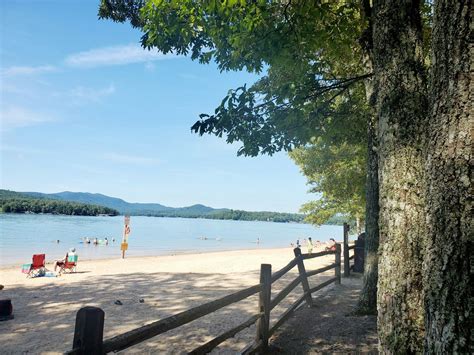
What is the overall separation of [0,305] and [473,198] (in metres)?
10.9

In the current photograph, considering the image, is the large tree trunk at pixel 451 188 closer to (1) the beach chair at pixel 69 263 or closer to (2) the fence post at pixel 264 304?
(2) the fence post at pixel 264 304

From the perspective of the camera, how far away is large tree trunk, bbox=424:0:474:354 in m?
2.04

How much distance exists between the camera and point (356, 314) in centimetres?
776

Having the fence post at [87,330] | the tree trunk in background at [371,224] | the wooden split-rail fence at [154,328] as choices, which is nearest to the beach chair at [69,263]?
the wooden split-rail fence at [154,328]

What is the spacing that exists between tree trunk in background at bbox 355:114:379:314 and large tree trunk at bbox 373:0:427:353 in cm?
386

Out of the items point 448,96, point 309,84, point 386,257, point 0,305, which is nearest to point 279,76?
point 309,84

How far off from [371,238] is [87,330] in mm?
6995

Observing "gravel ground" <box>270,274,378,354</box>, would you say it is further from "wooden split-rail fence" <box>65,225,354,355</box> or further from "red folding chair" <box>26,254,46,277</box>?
"red folding chair" <box>26,254,46,277</box>

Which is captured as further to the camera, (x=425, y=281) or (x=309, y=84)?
(x=309, y=84)

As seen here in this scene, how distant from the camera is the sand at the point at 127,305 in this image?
7191 mm

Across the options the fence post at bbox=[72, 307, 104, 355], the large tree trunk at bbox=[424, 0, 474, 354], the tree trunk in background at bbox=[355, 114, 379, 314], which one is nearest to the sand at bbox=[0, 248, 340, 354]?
the tree trunk in background at bbox=[355, 114, 379, 314]

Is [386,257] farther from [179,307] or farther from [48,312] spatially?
[48,312]

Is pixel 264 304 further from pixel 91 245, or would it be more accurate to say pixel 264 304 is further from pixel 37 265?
pixel 91 245

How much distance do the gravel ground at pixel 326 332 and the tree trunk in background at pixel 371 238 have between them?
16.5 inches
